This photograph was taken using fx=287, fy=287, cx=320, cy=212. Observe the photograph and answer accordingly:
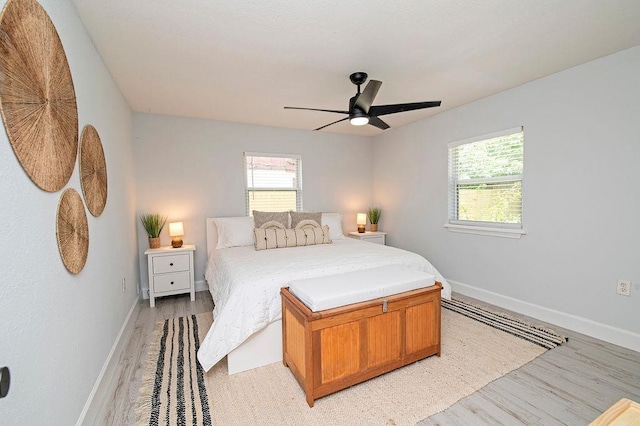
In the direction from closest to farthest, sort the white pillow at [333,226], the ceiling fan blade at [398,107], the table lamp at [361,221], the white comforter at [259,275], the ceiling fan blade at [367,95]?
the white comforter at [259,275]
the ceiling fan blade at [367,95]
the ceiling fan blade at [398,107]
the white pillow at [333,226]
the table lamp at [361,221]

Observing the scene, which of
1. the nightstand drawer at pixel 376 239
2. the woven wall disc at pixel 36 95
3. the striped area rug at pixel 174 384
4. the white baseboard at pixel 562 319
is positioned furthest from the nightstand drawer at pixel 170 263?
the white baseboard at pixel 562 319

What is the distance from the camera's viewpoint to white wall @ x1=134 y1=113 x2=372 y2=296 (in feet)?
12.3

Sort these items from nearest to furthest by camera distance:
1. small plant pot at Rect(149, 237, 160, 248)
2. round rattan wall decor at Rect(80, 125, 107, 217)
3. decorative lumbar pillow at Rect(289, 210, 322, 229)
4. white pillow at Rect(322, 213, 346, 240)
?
round rattan wall decor at Rect(80, 125, 107, 217), small plant pot at Rect(149, 237, 160, 248), decorative lumbar pillow at Rect(289, 210, 322, 229), white pillow at Rect(322, 213, 346, 240)

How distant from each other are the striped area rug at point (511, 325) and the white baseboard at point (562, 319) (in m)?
0.22

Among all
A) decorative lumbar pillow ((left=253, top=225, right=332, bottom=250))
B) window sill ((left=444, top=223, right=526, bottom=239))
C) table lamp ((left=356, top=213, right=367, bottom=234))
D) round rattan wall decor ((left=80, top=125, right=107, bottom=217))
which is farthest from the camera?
table lamp ((left=356, top=213, right=367, bottom=234))

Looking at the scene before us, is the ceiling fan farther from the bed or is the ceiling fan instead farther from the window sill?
the window sill

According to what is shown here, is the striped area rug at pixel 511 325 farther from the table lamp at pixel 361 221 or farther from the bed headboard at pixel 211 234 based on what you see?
the bed headboard at pixel 211 234

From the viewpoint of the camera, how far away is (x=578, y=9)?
70.4 inches

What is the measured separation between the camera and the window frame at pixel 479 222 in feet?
10.0

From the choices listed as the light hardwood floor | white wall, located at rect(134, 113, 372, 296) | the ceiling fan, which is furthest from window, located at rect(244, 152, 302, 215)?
the light hardwood floor

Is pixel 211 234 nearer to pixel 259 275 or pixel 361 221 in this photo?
pixel 259 275

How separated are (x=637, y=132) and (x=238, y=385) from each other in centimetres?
356

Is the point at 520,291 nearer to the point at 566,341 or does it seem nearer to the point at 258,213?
the point at 566,341

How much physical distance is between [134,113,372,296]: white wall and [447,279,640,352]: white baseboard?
2588 mm
